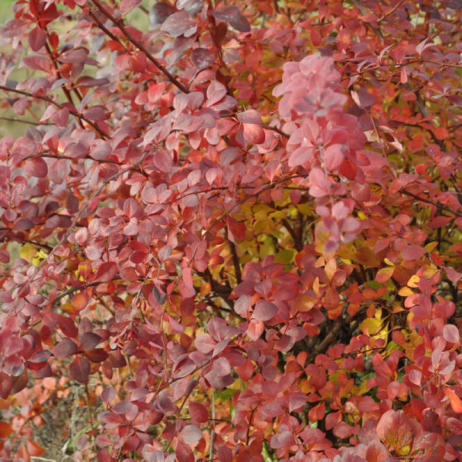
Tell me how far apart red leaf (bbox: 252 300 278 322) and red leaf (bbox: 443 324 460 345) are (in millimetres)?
277

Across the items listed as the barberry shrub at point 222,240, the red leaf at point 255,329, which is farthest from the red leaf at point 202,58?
the red leaf at point 255,329

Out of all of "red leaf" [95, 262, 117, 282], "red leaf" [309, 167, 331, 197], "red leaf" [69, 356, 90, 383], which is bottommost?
"red leaf" [69, 356, 90, 383]

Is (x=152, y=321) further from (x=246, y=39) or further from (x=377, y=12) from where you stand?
(x=377, y=12)

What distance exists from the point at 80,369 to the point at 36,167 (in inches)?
14.8

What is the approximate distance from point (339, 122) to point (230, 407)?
4.00ft

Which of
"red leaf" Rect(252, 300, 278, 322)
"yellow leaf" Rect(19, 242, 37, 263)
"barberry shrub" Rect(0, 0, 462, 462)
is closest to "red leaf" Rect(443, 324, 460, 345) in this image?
"barberry shrub" Rect(0, 0, 462, 462)

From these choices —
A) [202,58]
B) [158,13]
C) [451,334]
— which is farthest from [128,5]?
[451,334]

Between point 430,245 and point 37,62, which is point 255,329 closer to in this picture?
point 430,245

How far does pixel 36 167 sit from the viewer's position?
1047 mm

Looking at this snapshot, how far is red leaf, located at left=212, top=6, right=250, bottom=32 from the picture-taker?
91 centimetres

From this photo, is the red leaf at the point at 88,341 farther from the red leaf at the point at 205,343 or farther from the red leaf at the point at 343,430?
the red leaf at the point at 343,430

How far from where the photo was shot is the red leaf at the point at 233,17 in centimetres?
91

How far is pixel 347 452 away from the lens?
2.71 ft

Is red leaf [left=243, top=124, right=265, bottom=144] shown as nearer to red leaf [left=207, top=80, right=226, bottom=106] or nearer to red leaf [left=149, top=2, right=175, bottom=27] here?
red leaf [left=207, top=80, right=226, bottom=106]
